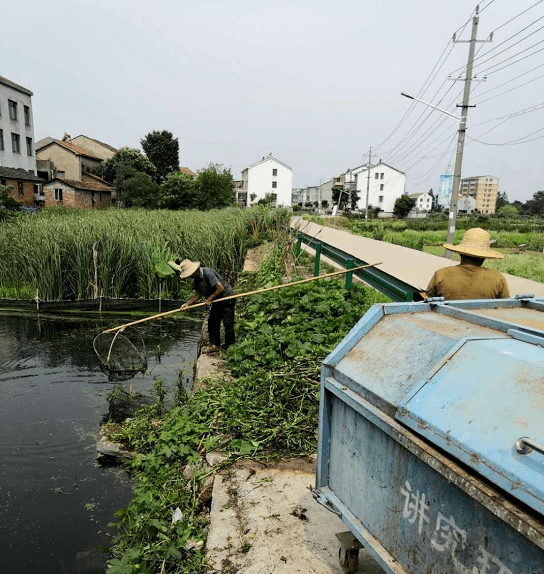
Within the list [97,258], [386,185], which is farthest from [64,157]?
[386,185]

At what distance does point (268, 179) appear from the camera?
68188 millimetres

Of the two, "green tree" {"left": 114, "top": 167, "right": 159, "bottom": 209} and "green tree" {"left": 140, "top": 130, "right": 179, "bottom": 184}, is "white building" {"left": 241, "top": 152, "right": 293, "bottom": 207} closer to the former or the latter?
"green tree" {"left": 140, "top": 130, "right": 179, "bottom": 184}

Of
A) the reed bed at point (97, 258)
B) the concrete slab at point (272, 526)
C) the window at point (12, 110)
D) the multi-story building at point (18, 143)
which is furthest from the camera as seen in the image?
the window at point (12, 110)

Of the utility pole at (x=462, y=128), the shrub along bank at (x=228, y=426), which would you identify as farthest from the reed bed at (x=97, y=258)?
the utility pole at (x=462, y=128)

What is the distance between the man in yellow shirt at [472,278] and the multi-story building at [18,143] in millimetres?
31943

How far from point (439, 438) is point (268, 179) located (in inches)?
2697

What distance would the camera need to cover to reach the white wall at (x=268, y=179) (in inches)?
2653

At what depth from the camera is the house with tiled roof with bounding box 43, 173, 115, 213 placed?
35.9m

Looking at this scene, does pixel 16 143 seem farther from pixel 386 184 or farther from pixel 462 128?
pixel 386 184

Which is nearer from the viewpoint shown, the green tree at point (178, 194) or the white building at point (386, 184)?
the green tree at point (178, 194)

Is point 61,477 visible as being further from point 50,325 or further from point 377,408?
point 50,325

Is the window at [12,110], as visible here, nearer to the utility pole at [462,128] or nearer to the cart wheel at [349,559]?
the utility pole at [462,128]

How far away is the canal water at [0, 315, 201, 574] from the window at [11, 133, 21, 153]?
28.9 meters

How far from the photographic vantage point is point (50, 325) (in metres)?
10.0
